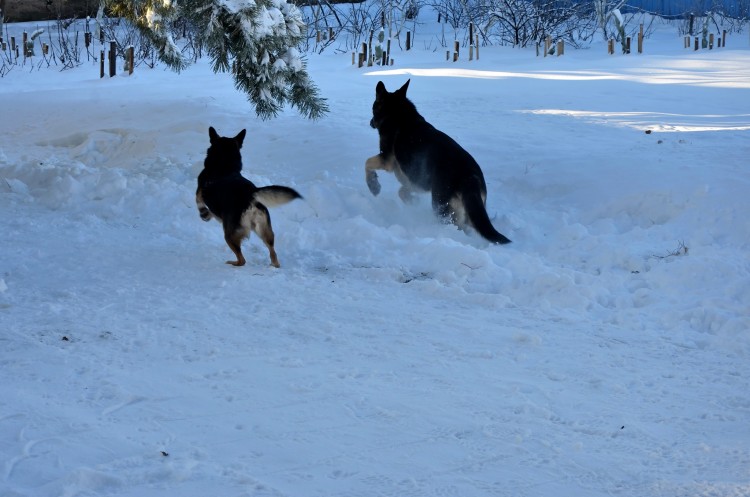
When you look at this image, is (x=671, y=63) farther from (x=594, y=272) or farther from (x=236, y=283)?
(x=236, y=283)

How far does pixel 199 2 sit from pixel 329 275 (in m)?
3.77

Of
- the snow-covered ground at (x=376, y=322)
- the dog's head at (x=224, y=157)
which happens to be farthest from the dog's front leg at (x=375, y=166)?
the dog's head at (x=224, y=157)

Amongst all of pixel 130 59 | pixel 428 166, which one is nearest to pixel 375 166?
pixel 428 166

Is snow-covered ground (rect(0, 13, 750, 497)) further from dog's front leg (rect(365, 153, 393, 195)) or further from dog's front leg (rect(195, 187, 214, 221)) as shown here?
dog's front leg (rect(195, 187, 214, 221))

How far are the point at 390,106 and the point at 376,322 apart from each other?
3789 mm

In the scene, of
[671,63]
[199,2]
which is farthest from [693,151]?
[671,63]

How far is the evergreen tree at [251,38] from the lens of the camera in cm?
833

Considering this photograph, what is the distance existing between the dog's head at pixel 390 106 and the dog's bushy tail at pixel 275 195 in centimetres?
264

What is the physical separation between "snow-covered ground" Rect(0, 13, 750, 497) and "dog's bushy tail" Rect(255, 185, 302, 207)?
52 cm

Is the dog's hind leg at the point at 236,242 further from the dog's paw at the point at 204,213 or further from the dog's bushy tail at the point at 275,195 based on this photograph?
the dog's paw at the point at 204,213

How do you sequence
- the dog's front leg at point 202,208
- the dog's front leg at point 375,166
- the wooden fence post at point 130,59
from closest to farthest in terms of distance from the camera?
the dog's front leg at point 202,208 → the dog's front leg at point 375,166 → the wooden fence post at point 130,59

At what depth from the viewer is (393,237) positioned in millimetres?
6688

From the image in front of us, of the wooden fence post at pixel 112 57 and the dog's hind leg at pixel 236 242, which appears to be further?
the wooden fence post at pixel 112 57

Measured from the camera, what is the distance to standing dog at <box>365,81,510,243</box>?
7.18 m
